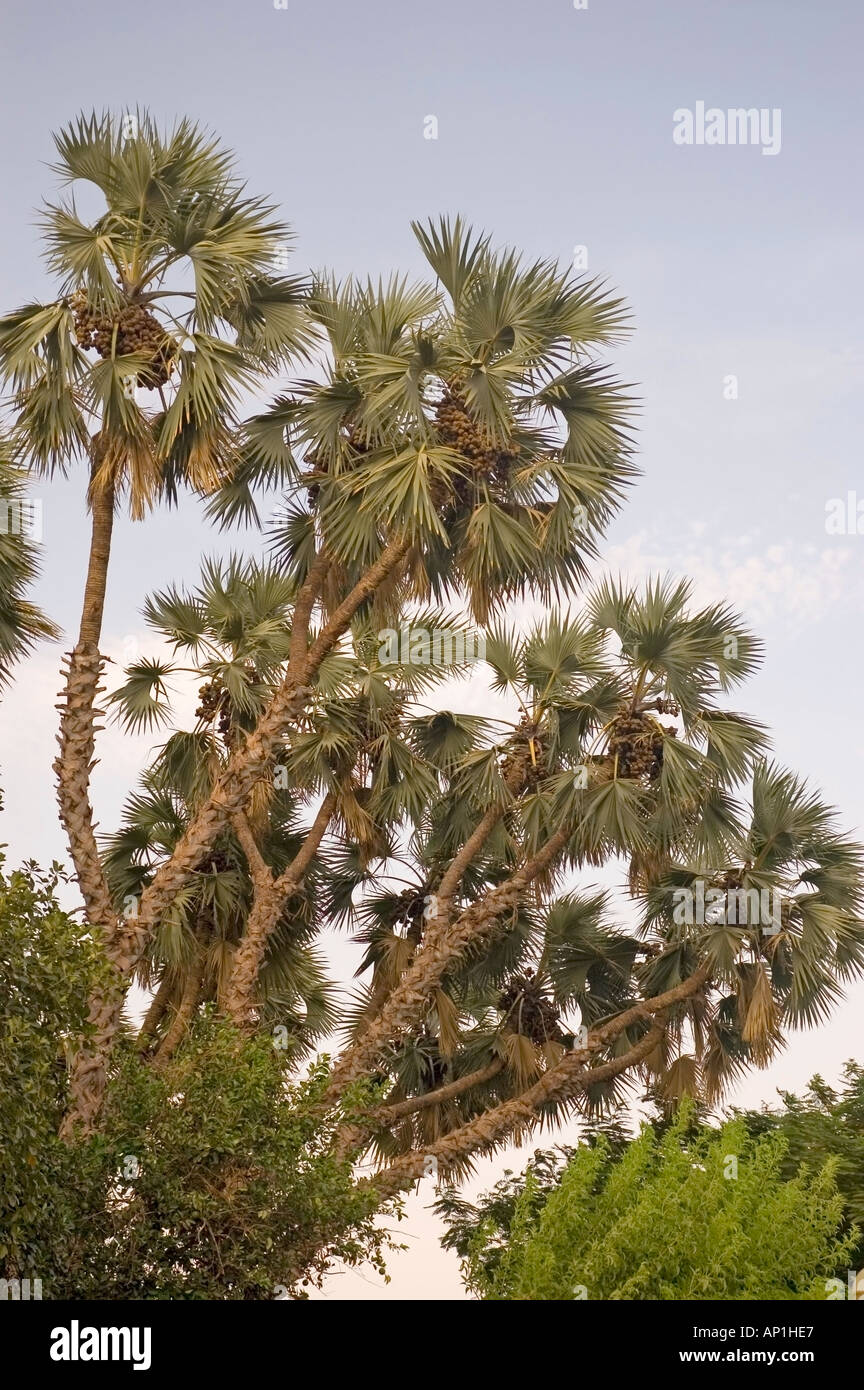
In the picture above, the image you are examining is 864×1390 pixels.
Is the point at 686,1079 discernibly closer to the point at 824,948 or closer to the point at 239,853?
the point at 824,948

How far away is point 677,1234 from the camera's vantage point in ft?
43.7

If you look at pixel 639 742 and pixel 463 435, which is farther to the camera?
pixel 639 742

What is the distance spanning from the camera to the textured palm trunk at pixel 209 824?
13258 mm

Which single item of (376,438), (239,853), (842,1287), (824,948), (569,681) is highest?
(376,438)

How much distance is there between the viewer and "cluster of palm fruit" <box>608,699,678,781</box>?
18.3 metres

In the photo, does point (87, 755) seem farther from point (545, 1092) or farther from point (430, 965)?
point (545, 1092)

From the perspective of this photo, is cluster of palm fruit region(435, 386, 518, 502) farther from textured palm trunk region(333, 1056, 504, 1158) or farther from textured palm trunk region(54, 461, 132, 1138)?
textured palm trunk region(333, 1056, 504, 1158)

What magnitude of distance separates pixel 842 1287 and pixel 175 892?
7263 millimetres

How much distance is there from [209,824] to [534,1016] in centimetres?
734

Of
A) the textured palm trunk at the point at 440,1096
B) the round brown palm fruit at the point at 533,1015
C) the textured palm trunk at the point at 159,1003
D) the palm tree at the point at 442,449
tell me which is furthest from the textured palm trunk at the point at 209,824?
the round brown palm fruit at the point at 533,1015

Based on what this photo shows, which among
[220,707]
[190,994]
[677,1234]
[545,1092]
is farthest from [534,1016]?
[677,1234]

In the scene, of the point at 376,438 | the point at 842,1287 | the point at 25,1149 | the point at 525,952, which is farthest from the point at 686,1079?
the point at 25,1149

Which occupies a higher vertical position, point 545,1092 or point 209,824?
point 209,824
